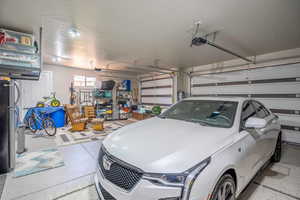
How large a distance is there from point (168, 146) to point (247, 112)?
1.53 m

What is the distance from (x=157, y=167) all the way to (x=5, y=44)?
12.2 ft

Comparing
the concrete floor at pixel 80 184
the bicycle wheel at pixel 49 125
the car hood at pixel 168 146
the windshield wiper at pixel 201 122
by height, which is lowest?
the concrete floor at pixel 80 184

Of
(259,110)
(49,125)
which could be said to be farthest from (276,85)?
(49,125)

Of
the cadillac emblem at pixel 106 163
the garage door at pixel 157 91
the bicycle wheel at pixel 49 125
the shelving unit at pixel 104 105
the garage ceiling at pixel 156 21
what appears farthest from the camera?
the garage door at pixel 157 91

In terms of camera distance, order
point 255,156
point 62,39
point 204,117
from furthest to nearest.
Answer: point 62,39
point 204,117
point 255,156

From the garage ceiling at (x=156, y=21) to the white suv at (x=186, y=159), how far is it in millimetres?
1815

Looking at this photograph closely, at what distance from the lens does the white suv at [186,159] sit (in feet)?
3.25

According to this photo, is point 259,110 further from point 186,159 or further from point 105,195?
point 105,195

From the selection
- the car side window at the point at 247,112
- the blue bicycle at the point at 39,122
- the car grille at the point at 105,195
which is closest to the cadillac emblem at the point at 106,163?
the car grille at the point at 105,195

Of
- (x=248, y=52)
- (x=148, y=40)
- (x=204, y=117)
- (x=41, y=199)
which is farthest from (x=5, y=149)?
(x=248, y=52)

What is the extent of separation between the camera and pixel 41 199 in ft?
5.85

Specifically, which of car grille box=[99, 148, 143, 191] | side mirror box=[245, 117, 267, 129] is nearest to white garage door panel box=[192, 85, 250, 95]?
side mirror box=[245, 117, 267, 129]

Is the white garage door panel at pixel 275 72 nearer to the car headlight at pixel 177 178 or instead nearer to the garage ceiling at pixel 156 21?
the garage ceiling at pixel 156 21

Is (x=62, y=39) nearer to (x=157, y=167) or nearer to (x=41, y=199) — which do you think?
(x=41, y=199)
